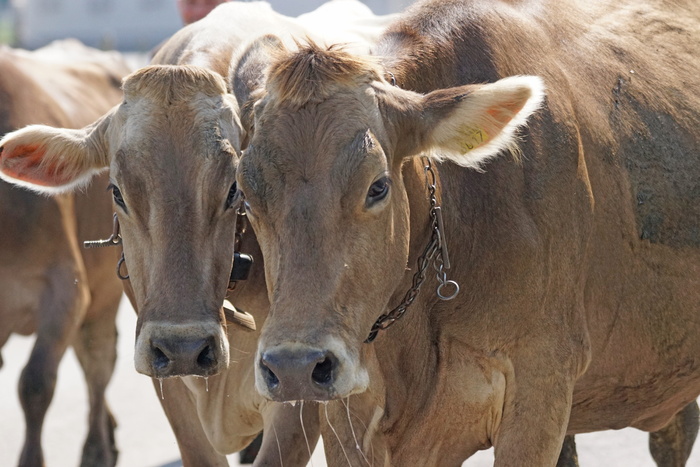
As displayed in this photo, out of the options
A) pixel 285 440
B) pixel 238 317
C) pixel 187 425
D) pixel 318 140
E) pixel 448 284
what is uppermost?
pixel 318 140

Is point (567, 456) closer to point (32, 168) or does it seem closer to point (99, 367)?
point (32, 168)

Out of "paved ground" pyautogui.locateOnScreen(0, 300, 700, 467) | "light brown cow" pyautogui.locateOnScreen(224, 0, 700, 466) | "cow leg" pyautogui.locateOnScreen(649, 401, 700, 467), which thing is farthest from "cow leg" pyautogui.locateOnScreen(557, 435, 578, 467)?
"paved ground" pyautogui.locateOnScreen(0, 300, 700, 467)

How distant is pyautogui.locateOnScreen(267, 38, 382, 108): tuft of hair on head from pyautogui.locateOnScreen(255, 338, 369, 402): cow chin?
757mm

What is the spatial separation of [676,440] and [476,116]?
2.65m

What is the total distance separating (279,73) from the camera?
3.55 metres

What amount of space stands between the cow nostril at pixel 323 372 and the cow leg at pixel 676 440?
2806 millimetres

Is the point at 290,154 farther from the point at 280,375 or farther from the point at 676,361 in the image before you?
the point at 676,361

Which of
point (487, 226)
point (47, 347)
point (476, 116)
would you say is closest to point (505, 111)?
point (476, 116)

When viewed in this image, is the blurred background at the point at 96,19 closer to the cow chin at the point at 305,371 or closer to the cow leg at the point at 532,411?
the cow leg at the point at 532,411

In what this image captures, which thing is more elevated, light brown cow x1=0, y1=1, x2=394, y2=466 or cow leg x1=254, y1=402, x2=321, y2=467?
light brown cow x1=0, y1=1, x2=394, y2=466

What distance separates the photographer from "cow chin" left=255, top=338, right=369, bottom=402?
313 cm

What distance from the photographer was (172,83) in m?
4.22

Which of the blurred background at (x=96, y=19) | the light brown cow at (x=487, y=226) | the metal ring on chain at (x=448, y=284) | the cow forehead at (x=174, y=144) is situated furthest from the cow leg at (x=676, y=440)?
the blurred background at (x=96, y=19)

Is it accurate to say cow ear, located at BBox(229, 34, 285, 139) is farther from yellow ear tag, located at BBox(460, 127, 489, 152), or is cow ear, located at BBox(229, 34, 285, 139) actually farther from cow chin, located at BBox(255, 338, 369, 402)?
cow chin, located at BBox(255, 338, 369, 402)
